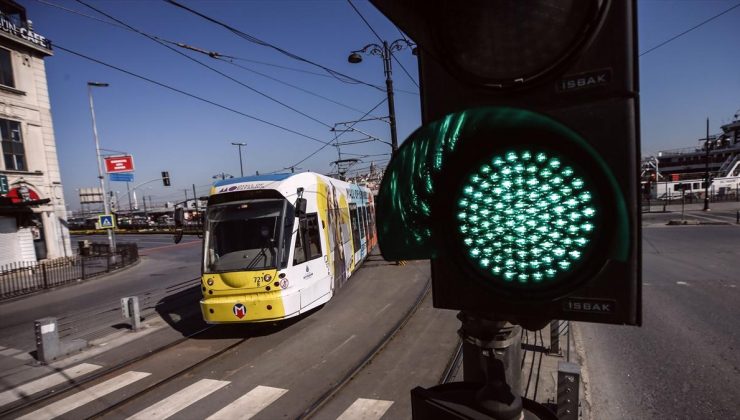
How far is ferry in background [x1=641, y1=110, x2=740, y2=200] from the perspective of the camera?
57162 millimetres

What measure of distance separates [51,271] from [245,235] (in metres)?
19.8

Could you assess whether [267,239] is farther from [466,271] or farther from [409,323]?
[466,271]

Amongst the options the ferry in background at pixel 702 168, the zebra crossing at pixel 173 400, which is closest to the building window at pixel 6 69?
the zebra crossing at pixel 173 400

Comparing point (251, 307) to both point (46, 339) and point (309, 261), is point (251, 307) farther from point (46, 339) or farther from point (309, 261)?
point (46, 339)

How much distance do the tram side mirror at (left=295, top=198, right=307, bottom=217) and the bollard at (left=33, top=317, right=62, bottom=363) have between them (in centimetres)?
588

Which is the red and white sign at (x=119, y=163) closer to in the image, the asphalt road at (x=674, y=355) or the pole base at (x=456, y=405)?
the asphalt road at (x=674, y=355)

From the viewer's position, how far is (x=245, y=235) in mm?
8242

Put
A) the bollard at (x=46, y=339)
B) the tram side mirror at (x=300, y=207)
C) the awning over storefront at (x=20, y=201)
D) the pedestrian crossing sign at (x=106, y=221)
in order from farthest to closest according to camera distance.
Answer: the pedestrian crossing sign at (x=106, y=221), the awning over storefront at (x=20, y=201), the tram side mirror at (x=300, y=207), the bollard at (x=46, y=339)

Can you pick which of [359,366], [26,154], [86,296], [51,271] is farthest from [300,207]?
[26,154]

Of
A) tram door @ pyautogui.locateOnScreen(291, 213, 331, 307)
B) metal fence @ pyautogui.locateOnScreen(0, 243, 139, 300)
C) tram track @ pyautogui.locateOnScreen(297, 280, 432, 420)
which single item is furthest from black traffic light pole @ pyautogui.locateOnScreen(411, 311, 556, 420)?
metal fence @ pyautogui.locateOnScreen(0, 243, 139, 300)

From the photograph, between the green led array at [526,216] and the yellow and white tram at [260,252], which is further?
the yellow and white tram at [260,252]

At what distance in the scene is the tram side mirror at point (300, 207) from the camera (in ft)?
27.2

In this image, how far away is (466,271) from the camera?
83 cm

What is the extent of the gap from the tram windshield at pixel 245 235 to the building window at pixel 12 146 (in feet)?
72.1
